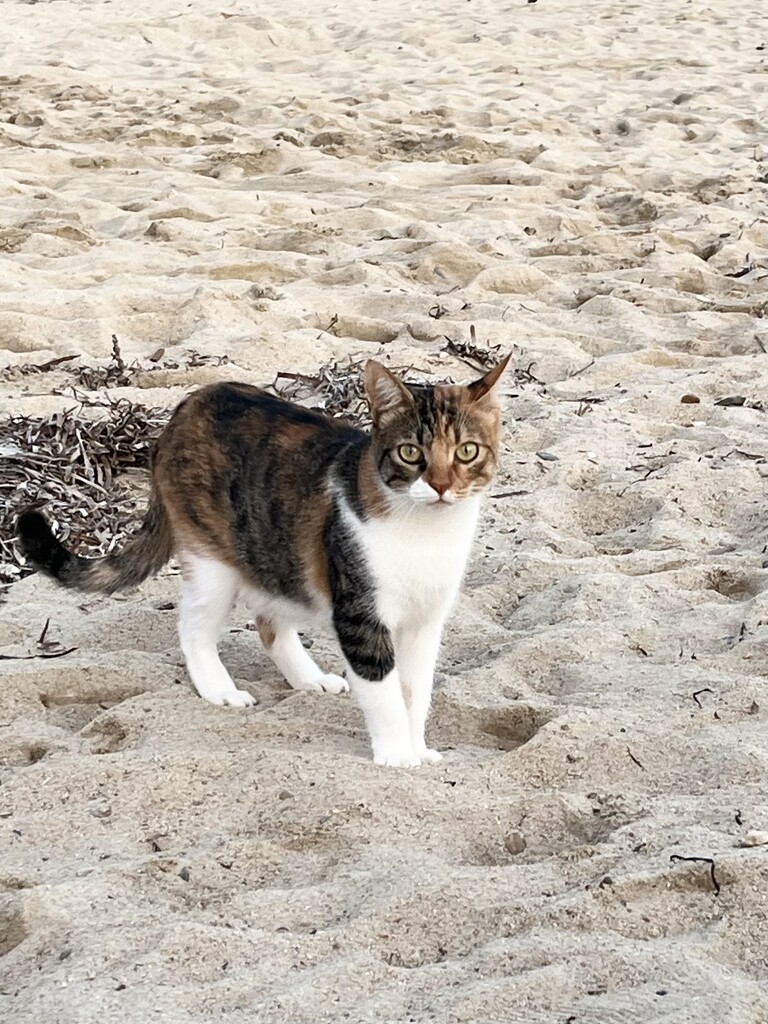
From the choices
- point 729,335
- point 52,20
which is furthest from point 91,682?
point 52,20

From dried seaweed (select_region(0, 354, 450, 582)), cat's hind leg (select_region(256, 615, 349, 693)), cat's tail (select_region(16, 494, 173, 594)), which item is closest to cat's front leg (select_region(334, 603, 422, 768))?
cat's hind leg (select_region(256, 615, 349, 693))

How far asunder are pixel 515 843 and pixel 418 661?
73 centimetres

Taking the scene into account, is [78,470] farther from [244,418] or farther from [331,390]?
[244,418]

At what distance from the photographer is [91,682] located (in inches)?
140

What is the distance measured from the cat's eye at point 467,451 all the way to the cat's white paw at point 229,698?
871mm

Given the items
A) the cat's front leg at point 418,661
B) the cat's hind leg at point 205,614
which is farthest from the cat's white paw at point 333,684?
the cat's front leg at point 418,661

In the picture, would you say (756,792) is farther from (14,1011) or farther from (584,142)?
(584,142)

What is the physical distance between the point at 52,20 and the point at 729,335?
31.9 ft

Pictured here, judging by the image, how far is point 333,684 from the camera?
12.4 ft

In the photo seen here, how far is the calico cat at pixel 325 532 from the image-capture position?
329cm

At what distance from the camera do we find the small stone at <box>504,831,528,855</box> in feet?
9.05

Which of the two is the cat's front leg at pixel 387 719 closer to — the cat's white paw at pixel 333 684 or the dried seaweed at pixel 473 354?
the cat's white paw at pixel 333 684

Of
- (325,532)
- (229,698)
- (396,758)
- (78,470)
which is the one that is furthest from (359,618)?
(78,470)

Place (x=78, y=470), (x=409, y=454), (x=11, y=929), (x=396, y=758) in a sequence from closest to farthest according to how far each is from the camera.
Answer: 1. (x=11, y=929)
2. (x=396, y=758)
3. (x=409, y=454)
4. (x=78, y=470)
